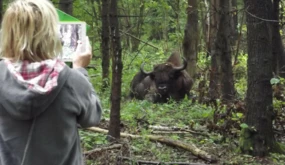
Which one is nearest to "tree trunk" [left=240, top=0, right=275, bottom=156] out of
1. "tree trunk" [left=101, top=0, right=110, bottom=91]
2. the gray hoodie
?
the gray hoodie

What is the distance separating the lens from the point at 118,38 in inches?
284

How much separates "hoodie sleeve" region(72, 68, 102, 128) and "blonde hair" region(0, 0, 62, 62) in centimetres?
25

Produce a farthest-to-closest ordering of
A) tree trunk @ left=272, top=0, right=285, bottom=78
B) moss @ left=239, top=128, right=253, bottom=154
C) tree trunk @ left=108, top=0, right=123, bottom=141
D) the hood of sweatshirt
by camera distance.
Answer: tree trunk @ left=272, top=0, right=285, bottom=78 → moss @ left=239, top=128, right=253, bottom=154 → tree trunk @ left=108, top=0, right=123, bottom=141 → the hood of sweatshirt

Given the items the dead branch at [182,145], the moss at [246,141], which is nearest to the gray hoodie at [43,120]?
the dead branch at [182,145]

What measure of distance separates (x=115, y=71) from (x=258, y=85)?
6.63ft

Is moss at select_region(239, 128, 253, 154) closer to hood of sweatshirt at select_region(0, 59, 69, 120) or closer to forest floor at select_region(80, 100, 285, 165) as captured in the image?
forest floor at select_region(80, 100, 285, 165)

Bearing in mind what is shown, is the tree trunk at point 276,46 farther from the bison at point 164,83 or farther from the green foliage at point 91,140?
the bison at point 164,83

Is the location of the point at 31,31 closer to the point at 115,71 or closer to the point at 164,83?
the point at 115,71

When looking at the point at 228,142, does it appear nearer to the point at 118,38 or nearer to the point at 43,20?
the point at 118,38

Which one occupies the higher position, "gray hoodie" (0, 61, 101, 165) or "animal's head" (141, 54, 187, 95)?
"gray hoodie" (0, 61, 101, 165)

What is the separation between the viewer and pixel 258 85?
7.40 meters

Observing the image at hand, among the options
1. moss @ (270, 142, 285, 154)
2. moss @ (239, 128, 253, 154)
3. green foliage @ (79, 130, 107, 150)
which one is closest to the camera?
green foliage @ (79, 130, 107, 150)

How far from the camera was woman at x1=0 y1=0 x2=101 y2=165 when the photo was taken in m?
2.85

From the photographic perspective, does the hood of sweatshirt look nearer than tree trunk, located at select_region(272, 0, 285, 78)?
Yes
